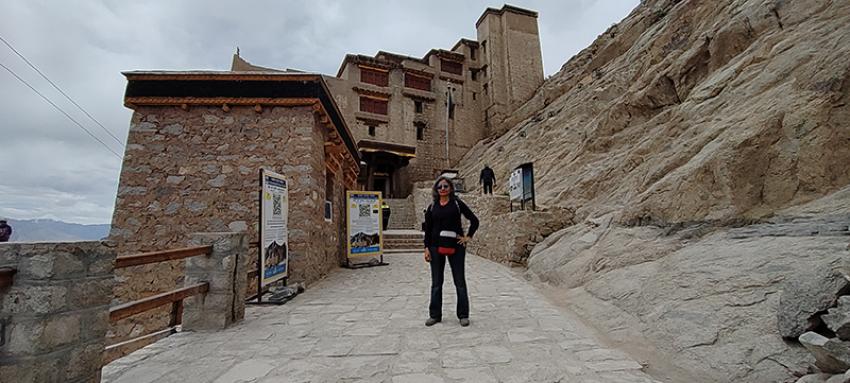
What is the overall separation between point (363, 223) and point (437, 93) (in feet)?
78.2

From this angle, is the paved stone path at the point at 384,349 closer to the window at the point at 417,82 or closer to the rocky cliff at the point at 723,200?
the rocky cliff at the point at 723,200

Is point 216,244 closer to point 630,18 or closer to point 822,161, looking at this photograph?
point 822,161

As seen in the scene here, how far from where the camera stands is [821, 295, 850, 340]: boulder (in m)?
1.90

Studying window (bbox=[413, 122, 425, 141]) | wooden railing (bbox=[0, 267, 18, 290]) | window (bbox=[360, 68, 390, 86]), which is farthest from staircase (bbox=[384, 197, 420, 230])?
wooden railing (bbox=[0, 267, 18, 290])

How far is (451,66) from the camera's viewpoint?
3180 centimetres

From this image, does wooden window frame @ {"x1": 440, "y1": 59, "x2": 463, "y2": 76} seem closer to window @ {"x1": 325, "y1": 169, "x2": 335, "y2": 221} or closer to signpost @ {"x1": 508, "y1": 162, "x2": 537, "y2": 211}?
signpost @ {"x1": 508, "y1": 162, "x2": 537, "y2": 211}

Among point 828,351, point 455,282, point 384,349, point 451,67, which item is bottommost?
point 384,349

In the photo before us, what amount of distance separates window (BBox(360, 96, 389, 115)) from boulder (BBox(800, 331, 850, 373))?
89.9ft

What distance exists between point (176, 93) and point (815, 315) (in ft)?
27.9

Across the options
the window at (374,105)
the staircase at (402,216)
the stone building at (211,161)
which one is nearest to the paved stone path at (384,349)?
the stone building at (211,161)

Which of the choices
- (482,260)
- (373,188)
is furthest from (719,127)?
(373,188)

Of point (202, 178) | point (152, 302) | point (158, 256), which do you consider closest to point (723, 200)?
point (158, 256)

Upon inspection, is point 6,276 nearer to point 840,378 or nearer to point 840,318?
point 840,378

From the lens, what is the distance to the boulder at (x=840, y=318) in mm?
1899
